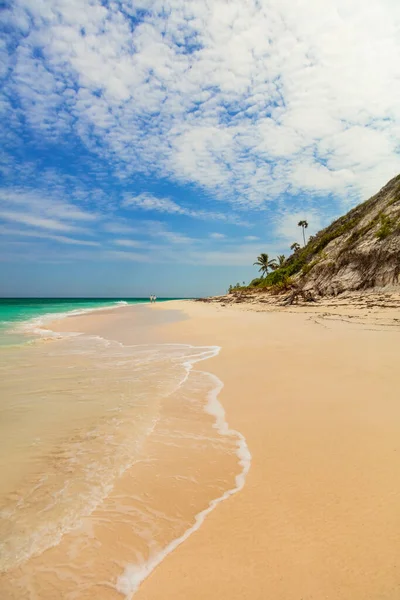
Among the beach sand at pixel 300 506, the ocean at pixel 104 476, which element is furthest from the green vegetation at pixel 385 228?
the ocean at pixel 104 476

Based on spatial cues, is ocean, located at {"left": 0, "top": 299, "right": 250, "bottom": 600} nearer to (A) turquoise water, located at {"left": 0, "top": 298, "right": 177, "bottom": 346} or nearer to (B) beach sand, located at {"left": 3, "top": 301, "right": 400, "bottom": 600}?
(B) beach sand, located at {"left": 3, "top": 301, "right": 400, "bottom": 600}

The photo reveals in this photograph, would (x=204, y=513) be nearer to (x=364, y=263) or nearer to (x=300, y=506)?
(x=300, y=506)

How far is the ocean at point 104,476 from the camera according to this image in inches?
77.8

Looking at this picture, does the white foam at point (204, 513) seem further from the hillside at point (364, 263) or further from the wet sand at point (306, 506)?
the hillside at point (364, 263)

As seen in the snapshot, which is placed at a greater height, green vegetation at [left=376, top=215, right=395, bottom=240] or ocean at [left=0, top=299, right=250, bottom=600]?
green vegetation at [left=376, top=215, right=395, bottom=240]

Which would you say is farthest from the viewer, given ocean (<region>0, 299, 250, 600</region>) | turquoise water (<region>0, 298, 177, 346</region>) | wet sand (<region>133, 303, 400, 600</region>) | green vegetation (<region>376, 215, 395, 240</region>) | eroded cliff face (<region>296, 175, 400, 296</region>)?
green vegetation (<region>376, 215, 395, 240</region>)

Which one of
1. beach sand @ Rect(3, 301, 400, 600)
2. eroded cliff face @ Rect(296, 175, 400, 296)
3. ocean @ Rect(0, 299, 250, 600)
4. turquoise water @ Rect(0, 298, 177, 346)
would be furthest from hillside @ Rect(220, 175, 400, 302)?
ocean @ Rect(0, 299, 250, 600)

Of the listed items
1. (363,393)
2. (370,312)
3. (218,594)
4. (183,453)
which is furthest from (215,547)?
(370,312)

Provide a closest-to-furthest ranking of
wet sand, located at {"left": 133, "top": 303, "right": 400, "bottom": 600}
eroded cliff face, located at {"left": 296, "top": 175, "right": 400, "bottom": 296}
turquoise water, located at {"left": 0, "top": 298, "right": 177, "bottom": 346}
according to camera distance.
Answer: wet sand, located at {"left": 133, "top": 303, "right": 400, "bottom": 600}, turquoise water, located at {"left": 0, "top": 298, "right": 177, "bottom": 346}, eroded cliff face, located at {"left": 296, "top": 175, "right": 400, "bottom": 296}

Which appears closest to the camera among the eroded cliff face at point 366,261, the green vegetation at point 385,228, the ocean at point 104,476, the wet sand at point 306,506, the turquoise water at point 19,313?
the wet sand at point 306,506

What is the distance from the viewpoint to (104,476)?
9.84 ft

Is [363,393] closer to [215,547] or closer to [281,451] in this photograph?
[281,451]

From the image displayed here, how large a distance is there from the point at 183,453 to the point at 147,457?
14.6 inches

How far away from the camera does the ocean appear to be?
1976mm
